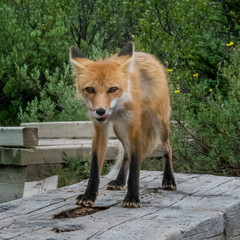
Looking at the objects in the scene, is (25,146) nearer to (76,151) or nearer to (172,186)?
(76,151)

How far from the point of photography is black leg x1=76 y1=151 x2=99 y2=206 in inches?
138

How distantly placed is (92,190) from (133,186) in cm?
33

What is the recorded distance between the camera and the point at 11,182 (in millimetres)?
5676

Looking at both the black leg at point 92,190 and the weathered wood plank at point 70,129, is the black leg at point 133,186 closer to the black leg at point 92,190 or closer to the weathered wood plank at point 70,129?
the black leg at point 92,190

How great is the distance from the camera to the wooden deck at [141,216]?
276 centimetres

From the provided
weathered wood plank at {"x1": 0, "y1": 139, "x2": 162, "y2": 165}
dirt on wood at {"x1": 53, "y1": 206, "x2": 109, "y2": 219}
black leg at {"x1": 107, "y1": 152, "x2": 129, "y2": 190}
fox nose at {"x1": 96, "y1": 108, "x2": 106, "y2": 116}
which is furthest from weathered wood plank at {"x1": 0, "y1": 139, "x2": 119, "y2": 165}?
fox nose at {"x1": 96, "y1": 108, "x2": 106, "y2": 116}

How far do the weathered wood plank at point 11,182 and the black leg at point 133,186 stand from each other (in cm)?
239

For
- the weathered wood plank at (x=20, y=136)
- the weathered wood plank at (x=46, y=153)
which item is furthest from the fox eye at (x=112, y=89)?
the weathered wood plank at (x=46, y=153)

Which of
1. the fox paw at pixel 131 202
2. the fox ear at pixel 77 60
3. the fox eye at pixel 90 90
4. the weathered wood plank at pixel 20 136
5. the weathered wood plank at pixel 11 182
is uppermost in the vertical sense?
the fox ear at pixel 77 60

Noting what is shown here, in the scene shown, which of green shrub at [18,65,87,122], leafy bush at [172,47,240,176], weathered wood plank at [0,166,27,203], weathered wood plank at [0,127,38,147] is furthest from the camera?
green shrub at [18,65,87,122]

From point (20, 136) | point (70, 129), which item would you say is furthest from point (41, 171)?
point (70, 129)

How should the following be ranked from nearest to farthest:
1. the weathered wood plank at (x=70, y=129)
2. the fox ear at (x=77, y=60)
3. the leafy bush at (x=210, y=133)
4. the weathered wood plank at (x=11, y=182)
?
the fox ear at (x=77, y=60)
the leafy bush at (x=210, y=133)
the weathered wood plank at (x=11, y=182)
the weathered wood plank at (x=70, y=129)

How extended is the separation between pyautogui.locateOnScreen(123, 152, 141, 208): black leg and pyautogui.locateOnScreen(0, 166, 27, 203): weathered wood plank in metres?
2.39

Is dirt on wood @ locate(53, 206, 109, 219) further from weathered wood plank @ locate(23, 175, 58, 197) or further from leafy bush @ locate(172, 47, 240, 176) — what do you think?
leafy bush @ locate(172, 47, 240, 176)
